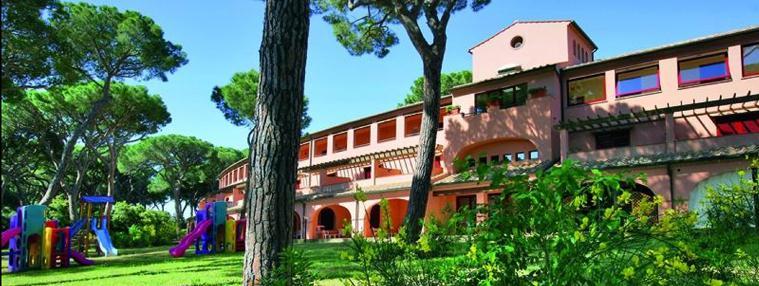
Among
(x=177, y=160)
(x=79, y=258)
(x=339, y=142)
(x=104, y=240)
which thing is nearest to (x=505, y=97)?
(x=339, y=142)

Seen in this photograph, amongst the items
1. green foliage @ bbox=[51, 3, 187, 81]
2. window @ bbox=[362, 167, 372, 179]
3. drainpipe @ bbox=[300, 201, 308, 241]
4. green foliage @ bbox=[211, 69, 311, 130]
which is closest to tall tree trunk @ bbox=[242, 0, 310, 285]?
green foliage @ bbox=[51, 3, 187, 81]

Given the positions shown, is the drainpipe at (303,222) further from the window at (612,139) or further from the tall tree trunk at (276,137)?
the tall tree trunk at (276,137)

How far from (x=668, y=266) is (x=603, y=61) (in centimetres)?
1864

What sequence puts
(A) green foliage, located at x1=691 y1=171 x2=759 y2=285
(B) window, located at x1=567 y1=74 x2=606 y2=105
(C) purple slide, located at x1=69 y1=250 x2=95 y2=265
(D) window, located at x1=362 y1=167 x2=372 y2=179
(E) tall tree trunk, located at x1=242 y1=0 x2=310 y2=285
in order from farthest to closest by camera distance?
(D) window, located at x1=362 y1=167 x2=372 y2=179
(B) window, located at x1=567 y1=74 x2=606 y2=105
(C) purple slide, located at x1=69 y1=250 x2=95 y2=265
(E) tall tree trunk, located at x1=242 y1=0 x2=310 y2=285
(A) green foliage, located at x1=691 y1=171 x2=759 y2=285

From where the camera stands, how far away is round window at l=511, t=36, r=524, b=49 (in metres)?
23.4

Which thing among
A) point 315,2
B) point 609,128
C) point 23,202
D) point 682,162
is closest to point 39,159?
point 23,202

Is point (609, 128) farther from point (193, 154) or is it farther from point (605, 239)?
point (193, 154)

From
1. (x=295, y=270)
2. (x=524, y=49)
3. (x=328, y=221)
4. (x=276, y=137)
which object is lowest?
(x=328, y=221)

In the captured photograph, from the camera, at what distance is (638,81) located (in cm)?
1923

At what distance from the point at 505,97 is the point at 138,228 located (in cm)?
1806

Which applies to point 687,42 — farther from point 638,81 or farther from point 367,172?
point 367,172

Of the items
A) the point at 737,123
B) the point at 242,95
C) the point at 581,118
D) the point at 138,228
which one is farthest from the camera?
the point at 242,95

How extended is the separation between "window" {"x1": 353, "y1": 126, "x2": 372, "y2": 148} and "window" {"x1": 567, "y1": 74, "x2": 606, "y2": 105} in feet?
Result: 38.4

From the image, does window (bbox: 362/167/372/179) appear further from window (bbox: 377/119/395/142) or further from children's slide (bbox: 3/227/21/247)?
children's slide (bbox: 3/227/21/247)
